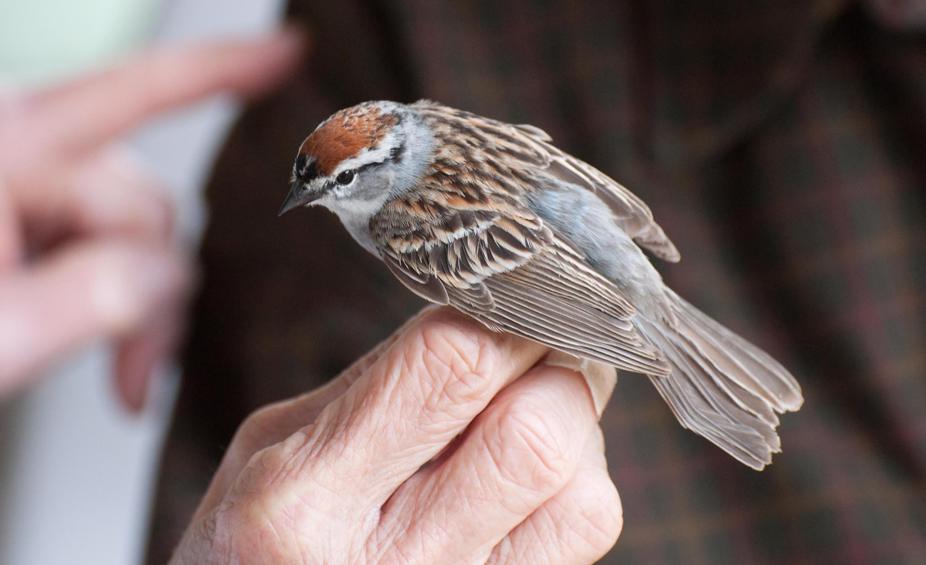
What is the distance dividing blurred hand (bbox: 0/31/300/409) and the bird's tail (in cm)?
99

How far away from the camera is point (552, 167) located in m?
0.77

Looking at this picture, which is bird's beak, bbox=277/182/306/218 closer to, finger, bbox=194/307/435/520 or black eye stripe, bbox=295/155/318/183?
black eye stripe, bbox=295/155/318/183

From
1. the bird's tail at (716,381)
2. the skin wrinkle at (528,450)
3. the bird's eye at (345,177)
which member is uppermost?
the bird's eye at (345,177)

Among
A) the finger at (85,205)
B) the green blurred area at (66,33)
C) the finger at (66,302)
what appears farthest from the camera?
the green blurred area at (66,33)

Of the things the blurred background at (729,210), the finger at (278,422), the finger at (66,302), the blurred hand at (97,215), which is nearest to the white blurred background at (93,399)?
the blurred hand at (97,215)

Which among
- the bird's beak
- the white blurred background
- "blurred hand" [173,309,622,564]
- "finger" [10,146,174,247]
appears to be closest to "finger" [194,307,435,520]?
"blurred hand" [173,309,622,564]

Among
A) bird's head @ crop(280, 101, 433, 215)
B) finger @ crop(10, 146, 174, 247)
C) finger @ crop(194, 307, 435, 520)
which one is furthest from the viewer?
finger @ crop(10, 146, 174, 247)

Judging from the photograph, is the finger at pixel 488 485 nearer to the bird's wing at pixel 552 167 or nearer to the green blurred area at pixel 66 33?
the bird's wing at pixel 552 167

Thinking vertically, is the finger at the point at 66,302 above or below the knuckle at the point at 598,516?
below

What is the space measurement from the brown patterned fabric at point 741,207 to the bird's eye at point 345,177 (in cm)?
65

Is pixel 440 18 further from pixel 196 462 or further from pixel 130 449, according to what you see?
pixel 130 449

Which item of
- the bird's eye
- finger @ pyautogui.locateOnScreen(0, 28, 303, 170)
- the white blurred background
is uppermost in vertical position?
the bird's eye

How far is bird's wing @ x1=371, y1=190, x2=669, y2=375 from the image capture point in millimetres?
725

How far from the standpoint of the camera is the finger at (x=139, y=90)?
158 centimetres
